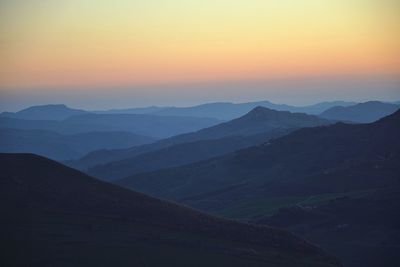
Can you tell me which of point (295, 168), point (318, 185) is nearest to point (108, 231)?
point (318, 185)

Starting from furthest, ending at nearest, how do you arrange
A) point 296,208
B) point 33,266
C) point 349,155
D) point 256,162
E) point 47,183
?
point 256,162 → point 349,155 → point 296,208 → point 47,183 → point 33,266

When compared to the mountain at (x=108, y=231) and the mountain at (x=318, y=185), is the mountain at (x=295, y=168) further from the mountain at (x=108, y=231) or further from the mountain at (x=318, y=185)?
the mountain at (x=108, y=231)

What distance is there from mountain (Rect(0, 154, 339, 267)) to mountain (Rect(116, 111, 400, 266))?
14.3 metres

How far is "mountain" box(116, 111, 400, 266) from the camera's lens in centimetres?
8124

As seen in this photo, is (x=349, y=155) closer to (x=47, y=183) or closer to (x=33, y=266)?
(x=47, y=183)

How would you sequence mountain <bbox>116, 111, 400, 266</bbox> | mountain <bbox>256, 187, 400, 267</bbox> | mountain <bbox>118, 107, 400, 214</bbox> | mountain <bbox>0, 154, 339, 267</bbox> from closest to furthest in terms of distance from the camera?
mountain <bbox>0, 154, 339, 267</bbox>
mountain <bbox>256, 187, 400, 267</bbox>
mountain <bbox>116, 111, 400, 266</bbox>
mountain <bbox>118, 107, 400, 214</bbox>

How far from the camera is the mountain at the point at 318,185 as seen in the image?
81.2 meters

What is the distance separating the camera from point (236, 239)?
65.9m

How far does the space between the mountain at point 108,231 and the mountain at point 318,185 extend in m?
14.3

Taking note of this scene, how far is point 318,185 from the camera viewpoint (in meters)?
117

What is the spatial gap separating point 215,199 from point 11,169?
55.9 meters

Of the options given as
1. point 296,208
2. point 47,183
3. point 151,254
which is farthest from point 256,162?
point 151,254

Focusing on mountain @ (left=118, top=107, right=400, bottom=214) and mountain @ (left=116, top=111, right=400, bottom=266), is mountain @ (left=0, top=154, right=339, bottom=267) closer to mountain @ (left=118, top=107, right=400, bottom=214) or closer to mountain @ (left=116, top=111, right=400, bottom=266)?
mountain @ (left=116, top=111, right=400, bottom=266)

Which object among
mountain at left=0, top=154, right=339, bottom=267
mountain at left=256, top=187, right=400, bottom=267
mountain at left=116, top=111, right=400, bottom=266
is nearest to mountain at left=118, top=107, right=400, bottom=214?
mountain at left=116, top=111, right=400, bottom=266
